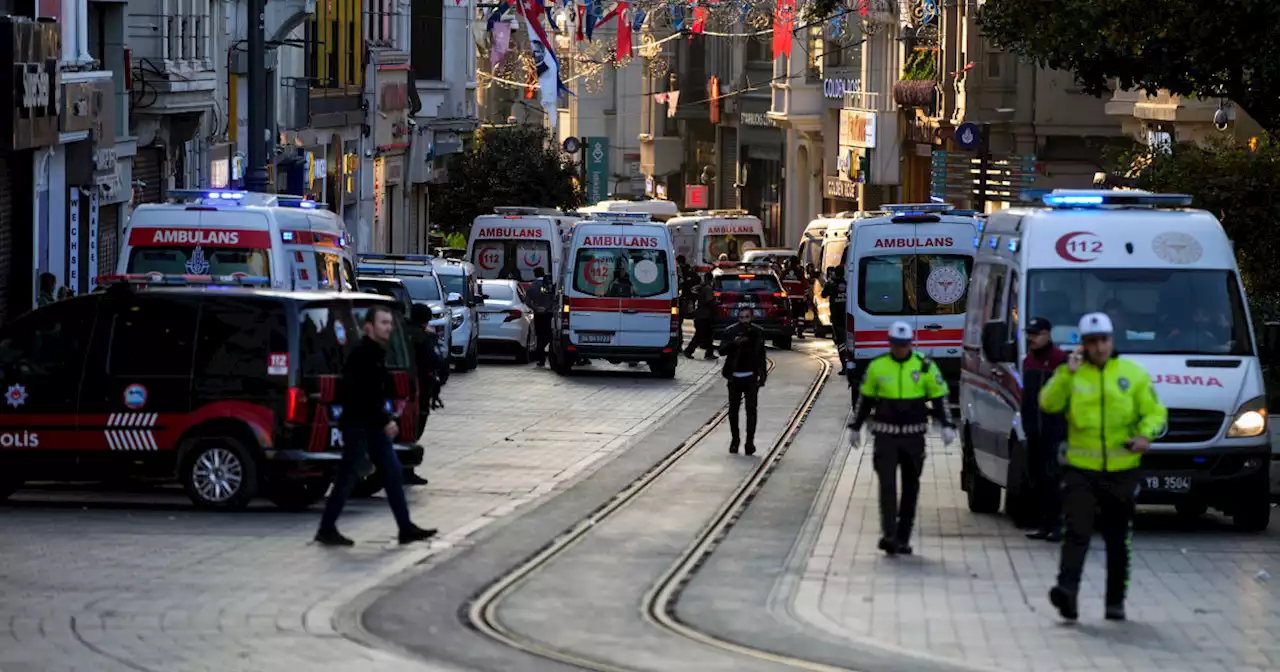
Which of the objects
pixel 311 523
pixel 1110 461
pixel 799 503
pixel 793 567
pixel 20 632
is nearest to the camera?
pixel 20 632

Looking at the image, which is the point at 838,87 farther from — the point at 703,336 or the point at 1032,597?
the point at 1032,597

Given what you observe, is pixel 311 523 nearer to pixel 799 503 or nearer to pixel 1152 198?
pixel 799 503

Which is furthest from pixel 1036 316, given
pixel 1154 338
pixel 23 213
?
pixel 23 213

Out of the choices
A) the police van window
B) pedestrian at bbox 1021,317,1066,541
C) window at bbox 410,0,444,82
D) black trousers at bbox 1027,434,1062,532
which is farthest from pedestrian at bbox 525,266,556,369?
window at bbox 410,0,444,82

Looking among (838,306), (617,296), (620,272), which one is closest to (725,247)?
(838,306)

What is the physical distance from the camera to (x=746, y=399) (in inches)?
983

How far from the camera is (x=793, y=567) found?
1540 centimetres

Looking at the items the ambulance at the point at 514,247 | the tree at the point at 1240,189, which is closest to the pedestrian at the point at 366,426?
the tree at the point at 1240,189

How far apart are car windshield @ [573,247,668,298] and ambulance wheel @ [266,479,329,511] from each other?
18811 mm

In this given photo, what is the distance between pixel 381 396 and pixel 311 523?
70.0 inches

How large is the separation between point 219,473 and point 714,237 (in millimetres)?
42598

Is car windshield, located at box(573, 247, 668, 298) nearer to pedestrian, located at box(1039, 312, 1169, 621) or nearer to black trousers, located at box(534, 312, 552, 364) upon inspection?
black trousers, located at box(534, 312, 552, 364)

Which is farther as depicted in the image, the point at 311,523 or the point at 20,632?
the point at 311,523

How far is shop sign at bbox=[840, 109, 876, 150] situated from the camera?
73938mm
